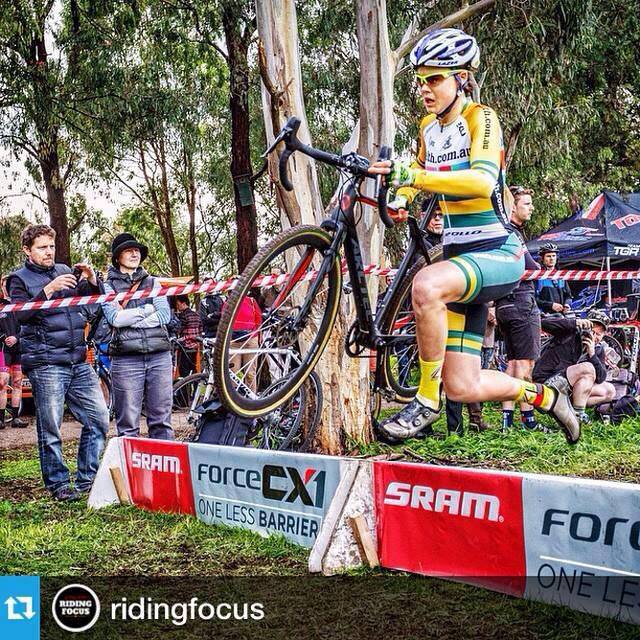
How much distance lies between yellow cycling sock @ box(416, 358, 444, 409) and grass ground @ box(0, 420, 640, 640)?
99cm

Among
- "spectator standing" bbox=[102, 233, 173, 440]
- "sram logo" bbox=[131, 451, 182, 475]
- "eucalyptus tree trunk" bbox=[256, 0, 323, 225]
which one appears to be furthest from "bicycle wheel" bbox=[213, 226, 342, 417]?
"spectator standing" bbox=[102, 233, 173, 440]

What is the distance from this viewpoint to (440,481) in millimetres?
4637

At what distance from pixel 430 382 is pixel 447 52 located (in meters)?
1.56

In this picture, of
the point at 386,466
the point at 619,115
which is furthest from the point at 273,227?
the point at 386,466

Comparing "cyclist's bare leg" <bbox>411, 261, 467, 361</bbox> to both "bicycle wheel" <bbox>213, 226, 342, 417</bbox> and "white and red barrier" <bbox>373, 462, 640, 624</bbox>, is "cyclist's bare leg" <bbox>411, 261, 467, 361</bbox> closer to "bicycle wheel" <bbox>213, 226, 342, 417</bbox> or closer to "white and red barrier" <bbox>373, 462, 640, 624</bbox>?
"bicycle wheel" <bbox>213, 226, 342, 417</bbox>

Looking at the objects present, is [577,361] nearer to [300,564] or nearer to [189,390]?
[300,564]

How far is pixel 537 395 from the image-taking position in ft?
15.6

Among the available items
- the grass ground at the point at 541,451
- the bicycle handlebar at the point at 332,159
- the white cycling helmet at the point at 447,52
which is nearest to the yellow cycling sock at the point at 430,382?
the bicycle handlebar at the point at 332,159

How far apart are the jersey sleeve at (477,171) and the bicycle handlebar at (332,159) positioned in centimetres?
19

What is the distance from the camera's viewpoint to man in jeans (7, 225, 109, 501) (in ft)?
23.7

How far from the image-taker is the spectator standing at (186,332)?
1501cm

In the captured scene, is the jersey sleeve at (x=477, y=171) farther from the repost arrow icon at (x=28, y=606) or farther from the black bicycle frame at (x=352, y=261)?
the repost arrow icon at (x=28, y=606)

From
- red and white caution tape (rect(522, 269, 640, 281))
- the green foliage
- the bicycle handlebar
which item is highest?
the green foliage

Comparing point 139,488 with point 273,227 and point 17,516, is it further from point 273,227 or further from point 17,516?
point 273,227
